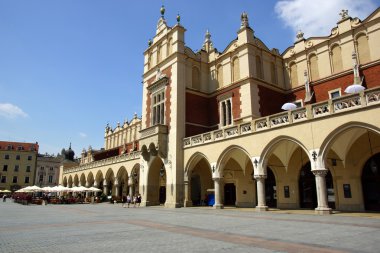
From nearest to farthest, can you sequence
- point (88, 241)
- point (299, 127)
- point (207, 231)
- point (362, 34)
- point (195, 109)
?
1. point (88, 241)
2. point (207, 231)
3. point (299, 127)
4. point (362, 34)
5. point (195, 109)

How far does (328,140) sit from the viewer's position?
56.1 feet

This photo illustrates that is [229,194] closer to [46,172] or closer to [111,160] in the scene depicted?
[111,160]

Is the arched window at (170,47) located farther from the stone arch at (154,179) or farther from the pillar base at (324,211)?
the pillar base at (324,211)

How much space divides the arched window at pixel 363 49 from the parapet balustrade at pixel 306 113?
30.2 ft

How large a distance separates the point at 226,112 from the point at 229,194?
26.7 ft

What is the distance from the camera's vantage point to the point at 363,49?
936 inches

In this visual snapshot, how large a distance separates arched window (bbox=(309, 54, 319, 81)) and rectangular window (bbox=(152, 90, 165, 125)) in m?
14.7

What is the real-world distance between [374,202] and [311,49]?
14.5 meters

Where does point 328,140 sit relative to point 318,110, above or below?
below

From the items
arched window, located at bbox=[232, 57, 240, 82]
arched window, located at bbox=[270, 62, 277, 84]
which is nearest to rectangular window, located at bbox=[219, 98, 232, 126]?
arched window, located at bbox=[232, 57, 240, 82]

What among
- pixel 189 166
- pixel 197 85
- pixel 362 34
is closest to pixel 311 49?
pixel 362 34

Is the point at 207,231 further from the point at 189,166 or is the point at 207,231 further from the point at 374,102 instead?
the point at 189,166

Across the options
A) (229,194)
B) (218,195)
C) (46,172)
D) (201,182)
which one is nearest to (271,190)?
(229,194)

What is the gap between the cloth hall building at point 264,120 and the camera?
18.4 metres
